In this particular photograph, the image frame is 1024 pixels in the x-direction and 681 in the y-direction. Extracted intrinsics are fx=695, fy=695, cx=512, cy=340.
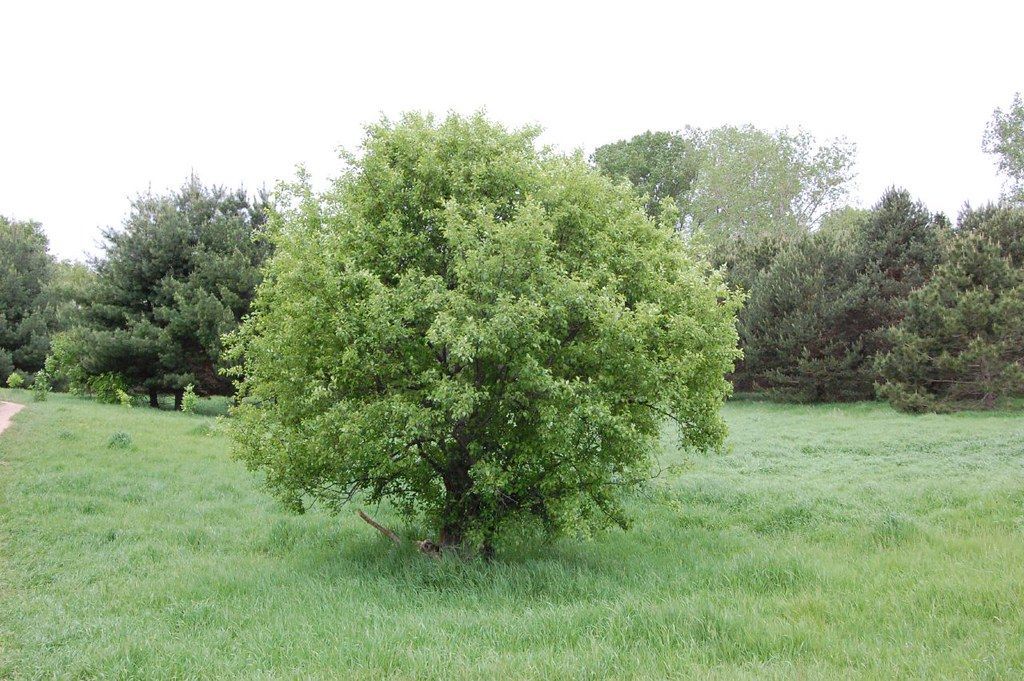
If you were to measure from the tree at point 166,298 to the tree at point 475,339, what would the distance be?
17063mm

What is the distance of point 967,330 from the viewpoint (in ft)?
66.7

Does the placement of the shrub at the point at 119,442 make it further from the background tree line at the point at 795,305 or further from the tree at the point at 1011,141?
the tree at the point at 1011,141

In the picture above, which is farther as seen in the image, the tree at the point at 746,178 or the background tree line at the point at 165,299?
the tree at the point at 746,178

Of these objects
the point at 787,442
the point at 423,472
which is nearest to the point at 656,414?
the point at 423,472

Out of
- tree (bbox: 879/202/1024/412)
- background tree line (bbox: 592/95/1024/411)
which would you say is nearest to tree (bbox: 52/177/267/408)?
background tree line (bbox: 592/95/1024/411)

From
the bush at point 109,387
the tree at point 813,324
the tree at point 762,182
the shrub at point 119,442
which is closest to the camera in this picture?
the shrub at point 119,442

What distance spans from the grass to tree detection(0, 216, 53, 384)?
1032 inches

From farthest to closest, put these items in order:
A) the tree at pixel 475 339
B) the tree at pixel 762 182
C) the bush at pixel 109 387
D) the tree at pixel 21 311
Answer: the tree at pixel 762 182
the tree at pixel 21 311
the bush at pixel 109 387
the tree at pixel 475 339

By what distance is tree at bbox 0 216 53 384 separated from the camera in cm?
3353

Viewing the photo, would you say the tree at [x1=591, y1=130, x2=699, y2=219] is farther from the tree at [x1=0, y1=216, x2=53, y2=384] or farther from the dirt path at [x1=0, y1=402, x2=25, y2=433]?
the dirt path at [x1=0, y1=402, x2=25, y2=433]

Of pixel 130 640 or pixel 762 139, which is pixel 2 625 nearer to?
pixel 130 640

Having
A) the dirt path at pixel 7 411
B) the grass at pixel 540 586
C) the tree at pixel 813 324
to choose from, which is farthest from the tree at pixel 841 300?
the dirt path at pixel 7 411

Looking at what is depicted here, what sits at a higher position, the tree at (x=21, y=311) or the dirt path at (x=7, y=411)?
the tree at (x=21, y=311)

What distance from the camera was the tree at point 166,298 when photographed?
2297cm
